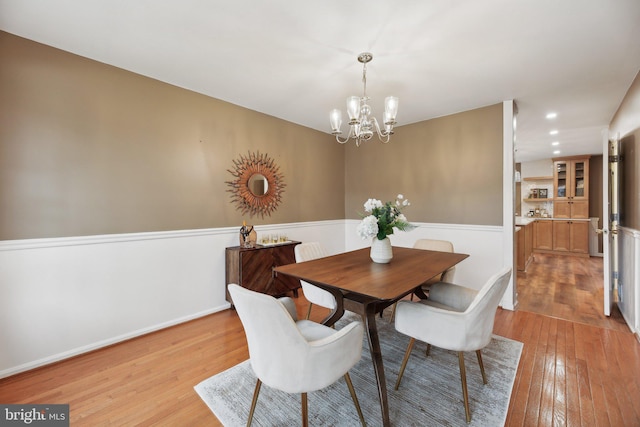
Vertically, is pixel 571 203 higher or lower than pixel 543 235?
higher

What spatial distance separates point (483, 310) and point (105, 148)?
3147 millimetres

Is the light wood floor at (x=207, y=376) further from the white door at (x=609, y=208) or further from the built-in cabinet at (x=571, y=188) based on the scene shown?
the built-in cabinet at (x=571, y=188)

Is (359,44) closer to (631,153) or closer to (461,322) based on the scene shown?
(461,322)

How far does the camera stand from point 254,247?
316cm

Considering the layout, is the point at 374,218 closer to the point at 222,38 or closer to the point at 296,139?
the point at 222,38

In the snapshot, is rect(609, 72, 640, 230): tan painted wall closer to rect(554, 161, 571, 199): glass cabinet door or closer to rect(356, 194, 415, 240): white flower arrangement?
rect(356, 194, 415, 240): white flower arrangement

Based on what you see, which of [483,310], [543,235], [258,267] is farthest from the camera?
[543,235]

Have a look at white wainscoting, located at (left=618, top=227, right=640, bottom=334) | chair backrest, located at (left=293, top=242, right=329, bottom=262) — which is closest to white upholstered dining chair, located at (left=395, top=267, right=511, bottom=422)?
chair backrest, located at (left=293, top=242, right=329, bottom=262)

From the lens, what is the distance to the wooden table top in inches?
60.3

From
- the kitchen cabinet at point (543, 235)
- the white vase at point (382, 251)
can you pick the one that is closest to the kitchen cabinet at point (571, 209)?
the kitchen cabinet at point (543, 235)

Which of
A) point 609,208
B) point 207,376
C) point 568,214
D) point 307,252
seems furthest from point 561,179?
point 207,376

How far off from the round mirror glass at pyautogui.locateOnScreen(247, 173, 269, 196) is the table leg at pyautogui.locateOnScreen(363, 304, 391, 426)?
7.61 feet

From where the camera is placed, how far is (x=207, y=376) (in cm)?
195

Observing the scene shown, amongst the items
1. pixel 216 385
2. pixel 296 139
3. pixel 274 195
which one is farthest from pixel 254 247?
pixel 296 139
